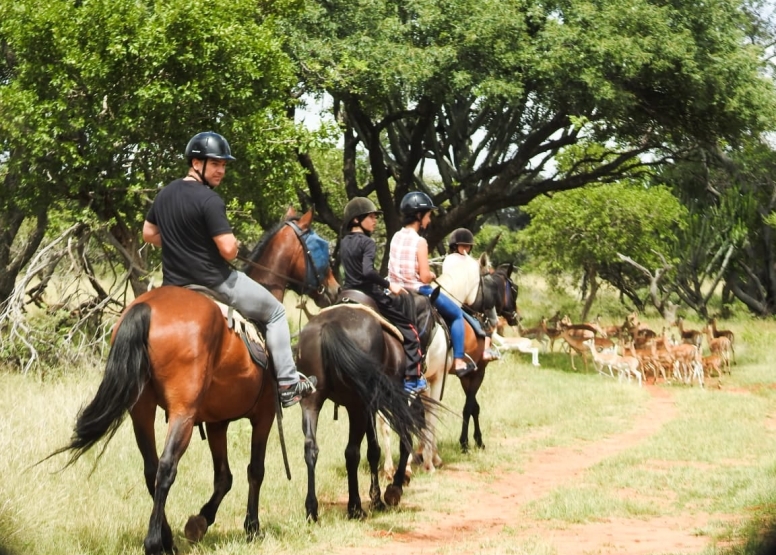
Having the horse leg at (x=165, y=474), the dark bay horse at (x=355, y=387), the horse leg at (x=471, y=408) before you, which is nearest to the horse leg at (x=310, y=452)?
the dark bay horse at (x=355, y=387)

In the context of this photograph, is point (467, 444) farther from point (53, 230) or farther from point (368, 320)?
point (53, 230)

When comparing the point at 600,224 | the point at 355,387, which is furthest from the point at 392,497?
the point at 600,224

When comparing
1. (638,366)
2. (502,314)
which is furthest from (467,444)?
(638,366)

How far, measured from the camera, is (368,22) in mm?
21047

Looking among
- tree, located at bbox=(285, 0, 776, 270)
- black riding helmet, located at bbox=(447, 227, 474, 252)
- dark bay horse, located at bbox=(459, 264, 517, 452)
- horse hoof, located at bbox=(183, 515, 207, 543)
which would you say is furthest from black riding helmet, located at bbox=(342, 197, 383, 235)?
tree, located at bbox=(285, 0, 776, 270)

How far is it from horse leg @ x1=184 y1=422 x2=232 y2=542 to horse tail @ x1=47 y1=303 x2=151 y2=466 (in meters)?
1.14

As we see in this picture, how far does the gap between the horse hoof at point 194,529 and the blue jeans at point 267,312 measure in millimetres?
1170

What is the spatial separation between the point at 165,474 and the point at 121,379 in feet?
2.18

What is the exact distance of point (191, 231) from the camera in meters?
7.05

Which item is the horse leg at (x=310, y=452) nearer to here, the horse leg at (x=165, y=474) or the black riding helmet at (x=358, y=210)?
the black riding helmet at (x=358, y=210)

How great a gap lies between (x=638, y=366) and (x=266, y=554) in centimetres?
1657

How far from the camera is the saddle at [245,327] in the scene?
23.2 ft

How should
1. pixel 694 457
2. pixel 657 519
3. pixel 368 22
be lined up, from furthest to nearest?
pixel 368 22
pixel 694 457
pixel 657 519

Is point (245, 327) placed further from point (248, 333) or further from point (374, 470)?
point (374, 470)
